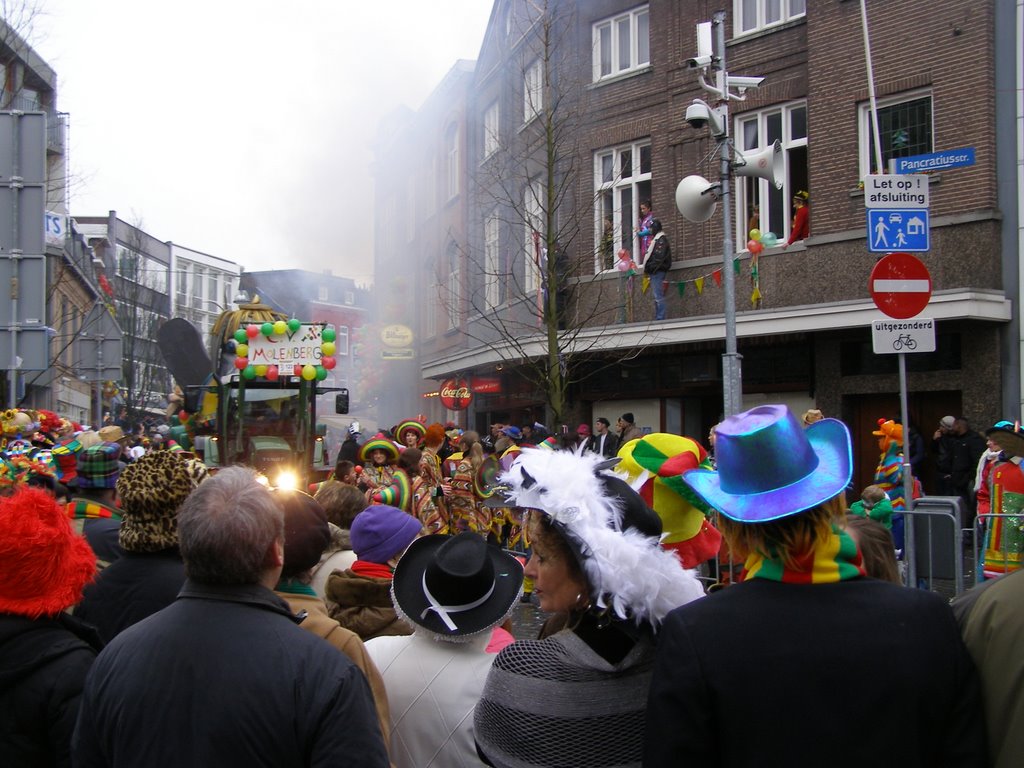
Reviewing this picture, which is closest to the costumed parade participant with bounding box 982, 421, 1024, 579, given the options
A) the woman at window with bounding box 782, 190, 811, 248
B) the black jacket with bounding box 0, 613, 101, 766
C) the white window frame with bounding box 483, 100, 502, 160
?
the black jacket with bounding box 0, 613, 101, 766

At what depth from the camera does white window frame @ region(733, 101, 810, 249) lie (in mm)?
16219

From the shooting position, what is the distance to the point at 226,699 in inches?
82.1

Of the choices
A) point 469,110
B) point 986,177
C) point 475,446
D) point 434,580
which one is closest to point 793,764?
point 434,580

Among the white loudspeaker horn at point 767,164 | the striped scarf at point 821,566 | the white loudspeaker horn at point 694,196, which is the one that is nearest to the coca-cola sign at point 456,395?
the white loudspeaker horn at point 694,196

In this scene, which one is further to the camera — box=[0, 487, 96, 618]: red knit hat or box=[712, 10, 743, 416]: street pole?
box=[712, 10, 743, 416]: street pole

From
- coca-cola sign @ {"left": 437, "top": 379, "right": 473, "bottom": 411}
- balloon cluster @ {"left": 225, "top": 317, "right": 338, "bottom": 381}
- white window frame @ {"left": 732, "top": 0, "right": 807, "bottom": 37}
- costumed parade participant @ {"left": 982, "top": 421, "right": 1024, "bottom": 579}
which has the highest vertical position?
white window frame @ {"left": 732, "top": 0, "right": 807, "bottom": 37}

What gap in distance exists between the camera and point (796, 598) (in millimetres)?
1924

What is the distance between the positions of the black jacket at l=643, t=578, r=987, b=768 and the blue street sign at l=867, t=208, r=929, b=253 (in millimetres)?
6099

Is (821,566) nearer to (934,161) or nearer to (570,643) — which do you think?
(570,643)

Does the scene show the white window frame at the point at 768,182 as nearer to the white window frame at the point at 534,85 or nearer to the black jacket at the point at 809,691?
the white window frame at the point at 534,85

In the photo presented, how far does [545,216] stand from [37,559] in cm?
1428

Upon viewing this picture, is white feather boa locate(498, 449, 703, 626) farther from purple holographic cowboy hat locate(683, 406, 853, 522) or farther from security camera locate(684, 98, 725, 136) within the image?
security camera locate(684, 98, 725, 136)

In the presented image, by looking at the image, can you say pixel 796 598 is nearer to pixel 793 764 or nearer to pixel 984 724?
pixel 793 764

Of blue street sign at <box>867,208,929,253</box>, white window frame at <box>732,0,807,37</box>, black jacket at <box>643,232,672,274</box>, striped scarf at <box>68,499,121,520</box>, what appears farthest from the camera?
black jacket at <box>643,232,672,274</box>
